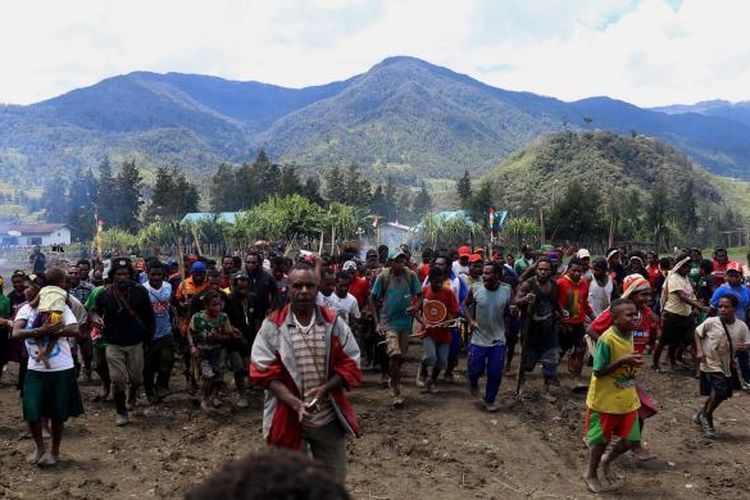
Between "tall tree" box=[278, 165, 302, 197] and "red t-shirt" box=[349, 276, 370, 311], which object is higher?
"tall tree" box=[278, 165, 302, 197]

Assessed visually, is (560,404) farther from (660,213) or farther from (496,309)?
(660,213)

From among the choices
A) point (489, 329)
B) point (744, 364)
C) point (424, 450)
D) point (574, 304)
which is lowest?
point (424, 450)

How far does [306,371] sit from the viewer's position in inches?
146

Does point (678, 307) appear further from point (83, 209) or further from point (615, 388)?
point (83, 209)

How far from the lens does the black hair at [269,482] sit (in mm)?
1400

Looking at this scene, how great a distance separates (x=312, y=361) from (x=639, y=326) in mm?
3398

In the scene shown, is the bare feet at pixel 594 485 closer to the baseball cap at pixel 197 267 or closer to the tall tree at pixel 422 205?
the baseball cap at pixel 197 267

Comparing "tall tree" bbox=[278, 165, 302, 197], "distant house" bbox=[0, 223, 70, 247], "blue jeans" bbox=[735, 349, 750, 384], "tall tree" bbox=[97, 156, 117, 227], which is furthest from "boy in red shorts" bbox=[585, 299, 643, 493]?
"distant house" bbox=[0, 223, 70, 247]

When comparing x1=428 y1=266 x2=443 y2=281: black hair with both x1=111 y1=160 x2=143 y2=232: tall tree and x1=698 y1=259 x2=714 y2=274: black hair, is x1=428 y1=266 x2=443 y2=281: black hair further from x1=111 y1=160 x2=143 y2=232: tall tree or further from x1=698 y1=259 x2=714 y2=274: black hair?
x1=111 y1=160 x2=143 y2=232: tall tree

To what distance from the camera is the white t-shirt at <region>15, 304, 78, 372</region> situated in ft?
18.3

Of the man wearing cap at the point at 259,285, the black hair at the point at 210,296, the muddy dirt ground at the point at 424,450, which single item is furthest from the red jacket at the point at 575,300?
the black hair at the point at 210,296

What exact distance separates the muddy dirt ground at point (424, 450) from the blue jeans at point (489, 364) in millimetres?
282

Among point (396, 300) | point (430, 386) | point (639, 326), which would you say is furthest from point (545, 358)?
point (639, 326)

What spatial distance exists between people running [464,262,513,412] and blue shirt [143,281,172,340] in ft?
11.5
